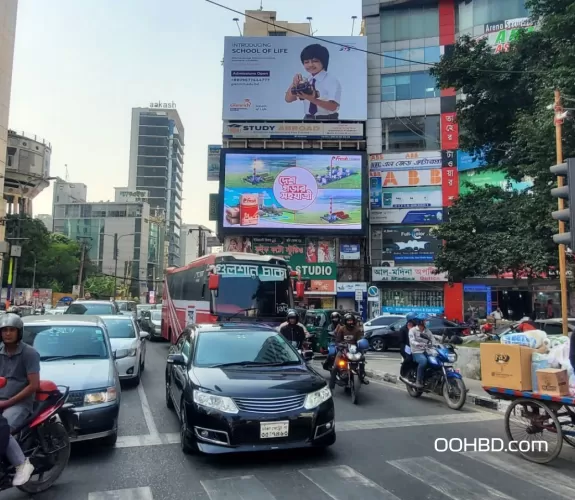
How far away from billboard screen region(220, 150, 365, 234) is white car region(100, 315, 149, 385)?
2775cm

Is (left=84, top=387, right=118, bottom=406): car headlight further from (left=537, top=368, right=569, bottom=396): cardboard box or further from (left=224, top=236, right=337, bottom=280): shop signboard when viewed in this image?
(left=224, top=236, right=337, bottom=280): shop signboard

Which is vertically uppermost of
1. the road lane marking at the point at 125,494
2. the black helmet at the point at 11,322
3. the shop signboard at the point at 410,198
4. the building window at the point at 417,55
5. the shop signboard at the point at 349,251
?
the building window at the point at 417,55

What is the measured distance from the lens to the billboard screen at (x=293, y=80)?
4325 centimetres

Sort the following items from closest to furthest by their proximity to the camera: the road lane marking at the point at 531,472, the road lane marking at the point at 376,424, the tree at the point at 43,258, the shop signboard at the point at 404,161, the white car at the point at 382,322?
1. the road lane marking at the point at 531,472
2. the road lane marking at the point at 376,424
3. the white car at the point at 382,322
4. the shop signboard at the point at 404,161
5. the tree at the point at 43,258

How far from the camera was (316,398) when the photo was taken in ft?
19.5

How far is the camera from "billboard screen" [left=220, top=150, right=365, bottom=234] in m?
39.9

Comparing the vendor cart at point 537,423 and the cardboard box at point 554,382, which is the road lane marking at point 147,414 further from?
the cardboard box at point 554,382

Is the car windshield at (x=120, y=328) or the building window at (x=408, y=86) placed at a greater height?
the building window at (x=408, y=86)

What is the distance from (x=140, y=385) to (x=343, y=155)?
A: 32.3 metres

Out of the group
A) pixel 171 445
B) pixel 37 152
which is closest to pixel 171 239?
pixel 37 152

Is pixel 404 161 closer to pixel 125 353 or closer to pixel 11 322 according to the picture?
pixel 125 353

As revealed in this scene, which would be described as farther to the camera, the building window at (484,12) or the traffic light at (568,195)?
the building window at (484,12)

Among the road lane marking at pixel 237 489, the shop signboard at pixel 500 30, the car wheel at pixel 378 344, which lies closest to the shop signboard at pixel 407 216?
the shop signboard at pixel 500 30

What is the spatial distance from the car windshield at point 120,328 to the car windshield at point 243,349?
5540mm
